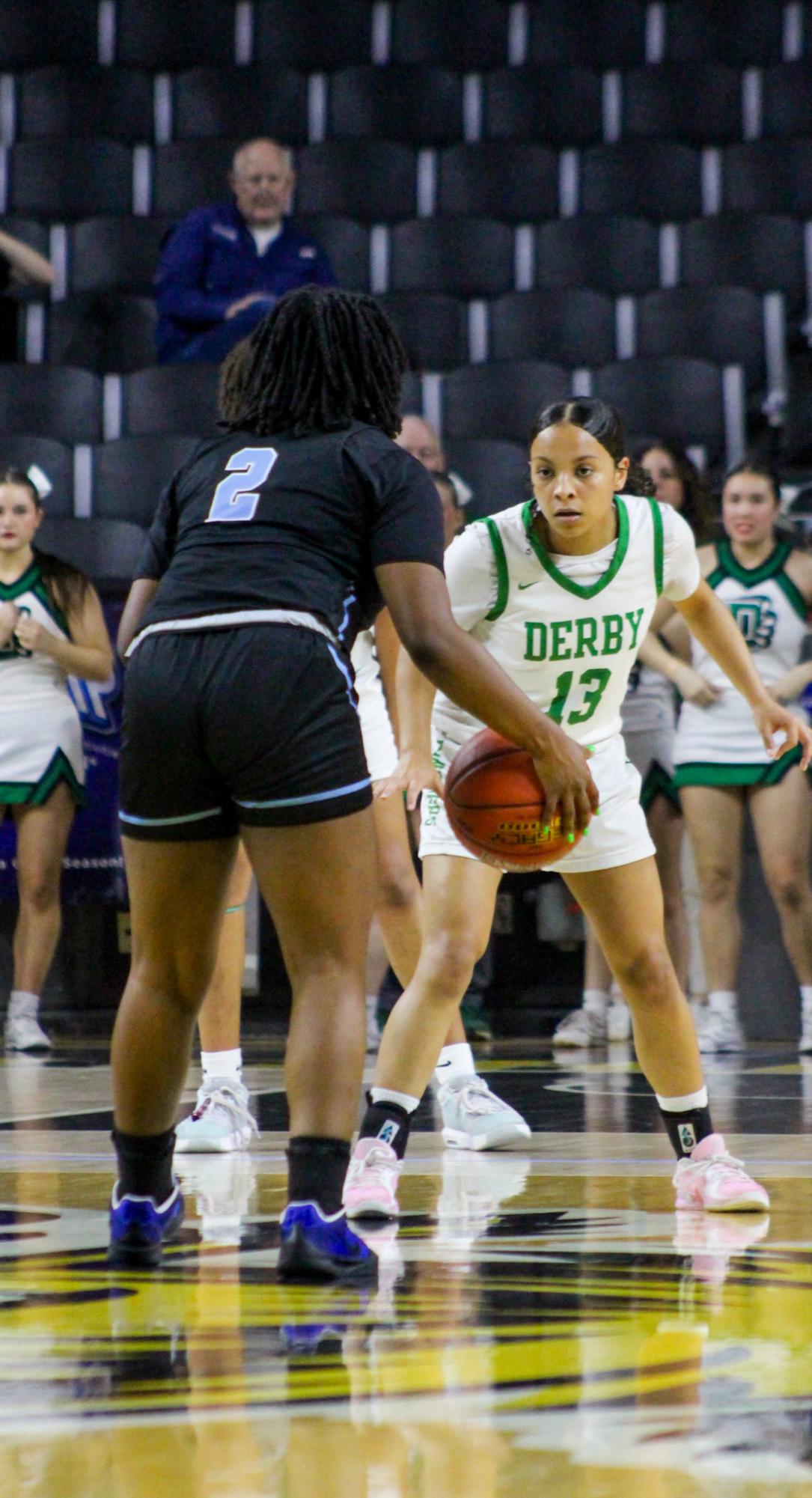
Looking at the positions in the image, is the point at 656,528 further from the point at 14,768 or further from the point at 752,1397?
the point at 14,768

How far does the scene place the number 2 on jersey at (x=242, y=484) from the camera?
2.79 metres

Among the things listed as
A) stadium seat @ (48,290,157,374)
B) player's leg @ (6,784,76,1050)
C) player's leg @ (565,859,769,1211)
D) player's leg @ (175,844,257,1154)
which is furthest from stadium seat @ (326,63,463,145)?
player's leg @ (565,859,769,1211)

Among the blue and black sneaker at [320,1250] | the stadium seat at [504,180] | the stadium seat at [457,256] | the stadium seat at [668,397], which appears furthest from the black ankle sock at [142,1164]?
the stadium seat at [504,180]

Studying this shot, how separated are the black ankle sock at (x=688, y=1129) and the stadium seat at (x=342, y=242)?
714 cm

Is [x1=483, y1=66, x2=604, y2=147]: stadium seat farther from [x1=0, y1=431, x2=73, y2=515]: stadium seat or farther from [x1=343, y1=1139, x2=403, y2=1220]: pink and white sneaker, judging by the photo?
[x1=343, y1=1139, x2=403, y2=1220]: pink and white sneaker

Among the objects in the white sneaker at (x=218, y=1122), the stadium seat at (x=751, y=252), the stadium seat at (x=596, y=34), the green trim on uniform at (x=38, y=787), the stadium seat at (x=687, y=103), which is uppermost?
the stadium seat at (x=596, y=34)

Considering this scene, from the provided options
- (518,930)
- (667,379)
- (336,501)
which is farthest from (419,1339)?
(667,379)

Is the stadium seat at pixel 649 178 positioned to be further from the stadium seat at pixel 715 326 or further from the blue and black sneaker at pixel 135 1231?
the blue and black sneaker at pixel 135 1231

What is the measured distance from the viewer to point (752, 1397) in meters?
1.96

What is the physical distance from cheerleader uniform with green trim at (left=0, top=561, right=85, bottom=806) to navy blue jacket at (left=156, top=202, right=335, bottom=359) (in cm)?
220

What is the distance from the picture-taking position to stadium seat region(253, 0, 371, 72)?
36.7 ft

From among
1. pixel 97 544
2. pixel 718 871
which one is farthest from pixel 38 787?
pixel 718 871

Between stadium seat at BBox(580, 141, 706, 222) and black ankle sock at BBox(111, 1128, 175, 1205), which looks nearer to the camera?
black ankle sock at BBox(111, 1128, 175, 1205)

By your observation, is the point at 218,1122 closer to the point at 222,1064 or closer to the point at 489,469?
the point at 222,1064
